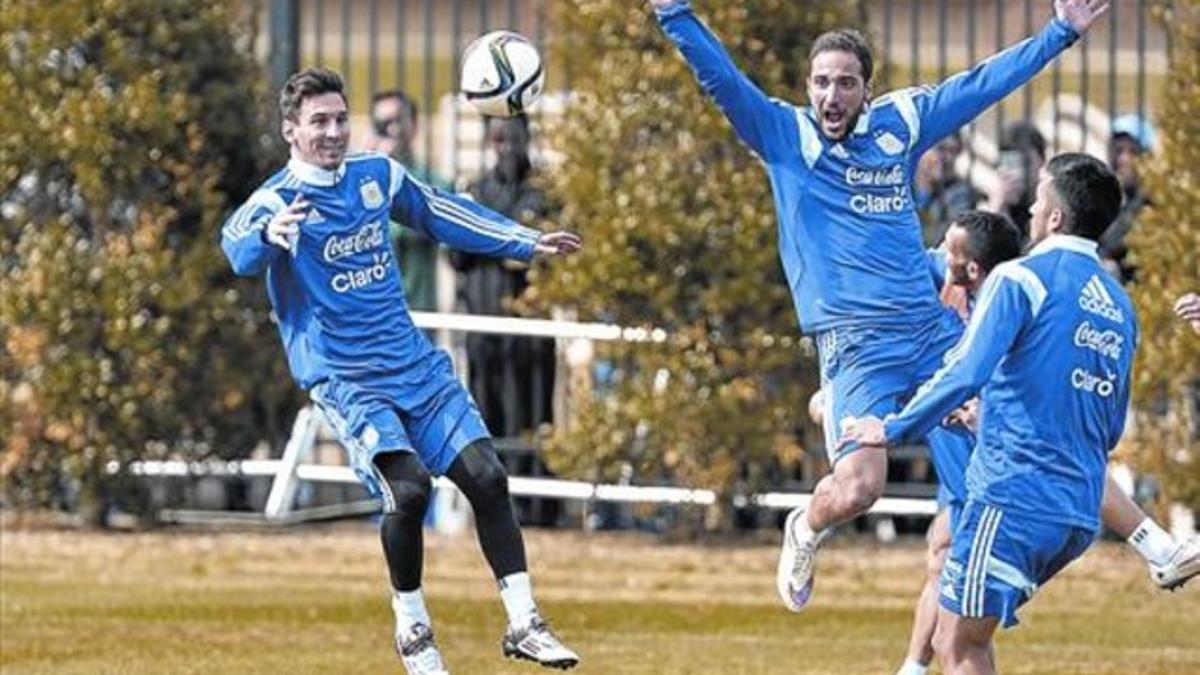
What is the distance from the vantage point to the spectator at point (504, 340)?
20344 mm

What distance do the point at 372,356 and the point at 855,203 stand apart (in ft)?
5.96

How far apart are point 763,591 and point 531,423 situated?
10.9 feet

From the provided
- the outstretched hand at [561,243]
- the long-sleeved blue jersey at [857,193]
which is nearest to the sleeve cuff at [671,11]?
the long-sleeved blue jersey at [857,193]

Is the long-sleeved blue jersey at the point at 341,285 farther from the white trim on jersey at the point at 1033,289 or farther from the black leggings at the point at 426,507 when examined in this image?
the white trim on jersey at the point at 1033,289

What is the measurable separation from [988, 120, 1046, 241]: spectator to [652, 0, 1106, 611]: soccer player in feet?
19.0

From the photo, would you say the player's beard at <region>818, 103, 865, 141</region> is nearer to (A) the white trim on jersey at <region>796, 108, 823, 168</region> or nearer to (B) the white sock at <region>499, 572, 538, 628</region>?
(A) the white trim on jersey at <region>796, 108, 823, 168</region>

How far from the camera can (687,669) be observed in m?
14.4

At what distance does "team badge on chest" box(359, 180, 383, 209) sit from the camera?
12.9m

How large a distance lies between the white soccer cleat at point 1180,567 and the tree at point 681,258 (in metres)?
7.46

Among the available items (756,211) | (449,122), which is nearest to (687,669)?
(756,211)

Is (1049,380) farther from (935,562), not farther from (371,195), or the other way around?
(371,195)

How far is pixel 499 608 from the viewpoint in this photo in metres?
17.0

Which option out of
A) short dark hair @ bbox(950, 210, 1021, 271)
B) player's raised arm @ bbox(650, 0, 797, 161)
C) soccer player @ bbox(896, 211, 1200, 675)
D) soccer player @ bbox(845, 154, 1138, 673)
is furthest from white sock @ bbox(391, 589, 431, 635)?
soccer player @ bbox(845, 154, 1138, 673)

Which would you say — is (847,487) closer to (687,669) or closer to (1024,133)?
(687,669)
